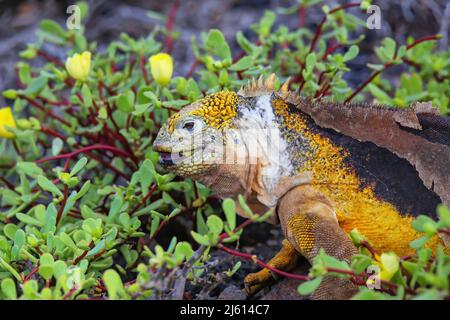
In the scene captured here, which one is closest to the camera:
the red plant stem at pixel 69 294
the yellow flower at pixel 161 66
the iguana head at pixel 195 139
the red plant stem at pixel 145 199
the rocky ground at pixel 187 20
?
the red plant stem at pixel 69 294

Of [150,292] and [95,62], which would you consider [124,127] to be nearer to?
[95,62]

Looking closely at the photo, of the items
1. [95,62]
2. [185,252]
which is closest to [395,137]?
[185,252]

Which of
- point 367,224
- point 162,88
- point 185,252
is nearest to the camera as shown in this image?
point 185,252

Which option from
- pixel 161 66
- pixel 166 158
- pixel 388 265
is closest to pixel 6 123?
pixel 161 66

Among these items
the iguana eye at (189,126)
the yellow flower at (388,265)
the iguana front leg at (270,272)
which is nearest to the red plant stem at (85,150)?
the iguana eye at (189,126)

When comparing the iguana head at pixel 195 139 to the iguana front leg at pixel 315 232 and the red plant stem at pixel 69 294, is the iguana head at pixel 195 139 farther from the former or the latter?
the red plant stem at pixel 69 294

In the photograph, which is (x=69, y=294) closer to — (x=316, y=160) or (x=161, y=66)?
(x=316, y=160)

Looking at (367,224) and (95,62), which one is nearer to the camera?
(367,224)
